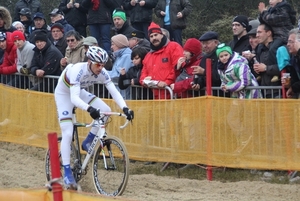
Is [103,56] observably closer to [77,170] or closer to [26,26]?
[77,170]

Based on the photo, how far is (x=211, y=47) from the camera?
11844mm

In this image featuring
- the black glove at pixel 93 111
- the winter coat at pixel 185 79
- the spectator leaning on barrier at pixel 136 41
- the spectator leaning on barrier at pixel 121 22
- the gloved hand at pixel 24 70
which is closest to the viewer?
the black glove at pixel 93 111

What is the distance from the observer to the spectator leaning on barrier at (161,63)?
12.0 meters

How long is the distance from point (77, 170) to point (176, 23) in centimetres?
557

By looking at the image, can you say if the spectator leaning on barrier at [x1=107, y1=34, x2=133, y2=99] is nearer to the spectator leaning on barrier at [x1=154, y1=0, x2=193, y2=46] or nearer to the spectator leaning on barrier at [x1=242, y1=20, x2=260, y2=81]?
the spectator leaning on barrier at [x1=242, y1=20, x2=260, y2=81]

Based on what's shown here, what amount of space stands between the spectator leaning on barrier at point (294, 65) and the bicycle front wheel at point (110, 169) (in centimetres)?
249

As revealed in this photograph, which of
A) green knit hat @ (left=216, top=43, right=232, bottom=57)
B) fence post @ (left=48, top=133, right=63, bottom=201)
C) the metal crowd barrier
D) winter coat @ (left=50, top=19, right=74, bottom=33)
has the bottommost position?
fence post @ (left=48, top=133, right=63, bottom=201)

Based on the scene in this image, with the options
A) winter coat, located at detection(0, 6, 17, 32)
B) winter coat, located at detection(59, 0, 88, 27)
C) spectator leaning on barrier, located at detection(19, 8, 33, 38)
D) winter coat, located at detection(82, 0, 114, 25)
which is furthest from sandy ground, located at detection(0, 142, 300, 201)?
spectator leaning on barrier, located at detection(19, 8, 33, 38)

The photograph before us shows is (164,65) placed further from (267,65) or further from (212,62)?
(267,65)

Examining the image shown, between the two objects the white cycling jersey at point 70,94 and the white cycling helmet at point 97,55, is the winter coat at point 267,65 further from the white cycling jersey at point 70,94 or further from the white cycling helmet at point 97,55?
the white cycling helmet at point 97,55

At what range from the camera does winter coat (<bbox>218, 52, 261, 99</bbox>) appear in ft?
36.3

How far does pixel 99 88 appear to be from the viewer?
1327 cm

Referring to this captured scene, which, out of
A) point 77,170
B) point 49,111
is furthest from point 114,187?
point 49,111

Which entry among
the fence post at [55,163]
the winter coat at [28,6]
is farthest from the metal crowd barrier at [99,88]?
the fence post at [55,163]
